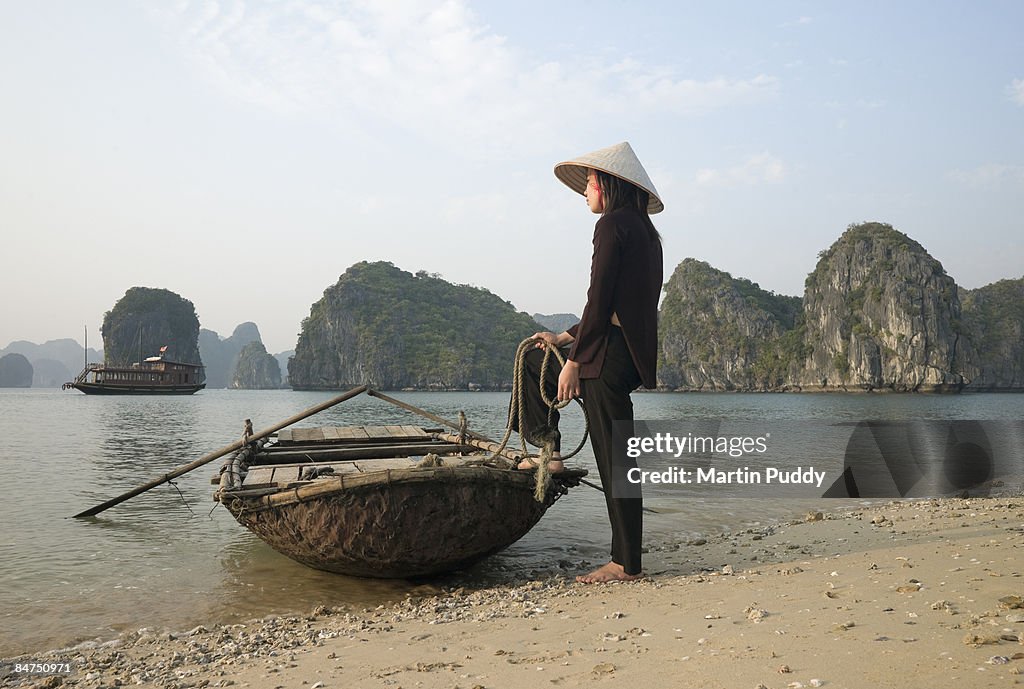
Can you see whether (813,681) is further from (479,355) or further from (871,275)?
(479,355)

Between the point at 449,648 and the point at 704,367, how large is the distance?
13688 cm

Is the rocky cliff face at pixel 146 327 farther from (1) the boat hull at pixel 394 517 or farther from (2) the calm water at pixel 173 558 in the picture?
(1) the boat hull at pixel 394 517

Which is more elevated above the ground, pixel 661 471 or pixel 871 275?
pixel 871 275

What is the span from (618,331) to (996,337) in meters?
140

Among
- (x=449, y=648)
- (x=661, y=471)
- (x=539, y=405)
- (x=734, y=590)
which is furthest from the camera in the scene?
(x=661, y=471)

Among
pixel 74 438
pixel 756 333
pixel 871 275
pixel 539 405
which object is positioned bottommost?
pixel 74 438

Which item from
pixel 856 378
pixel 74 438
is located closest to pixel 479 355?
pixel 856 378

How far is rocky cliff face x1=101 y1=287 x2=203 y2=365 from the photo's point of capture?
138500mm

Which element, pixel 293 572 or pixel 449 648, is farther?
pixel 293 572

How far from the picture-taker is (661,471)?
1334cm

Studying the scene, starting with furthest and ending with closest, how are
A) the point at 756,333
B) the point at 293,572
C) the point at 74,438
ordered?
the point at 756,333, the point at 74,438, the point at 293,572

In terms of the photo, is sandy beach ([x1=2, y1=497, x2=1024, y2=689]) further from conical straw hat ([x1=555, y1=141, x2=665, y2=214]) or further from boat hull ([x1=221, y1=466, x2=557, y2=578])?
conical straw hat ([x1=555, y1=141, x2=665, y2=214])

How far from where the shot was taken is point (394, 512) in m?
4.48

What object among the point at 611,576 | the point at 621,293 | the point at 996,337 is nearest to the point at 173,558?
the point at 611,576
